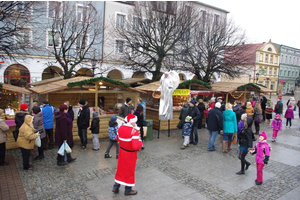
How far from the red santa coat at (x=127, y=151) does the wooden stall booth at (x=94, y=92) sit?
16.6 feet

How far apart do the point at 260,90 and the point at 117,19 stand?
16.6 meters

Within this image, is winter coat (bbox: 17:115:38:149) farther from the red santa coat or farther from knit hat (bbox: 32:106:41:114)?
the red santa coat

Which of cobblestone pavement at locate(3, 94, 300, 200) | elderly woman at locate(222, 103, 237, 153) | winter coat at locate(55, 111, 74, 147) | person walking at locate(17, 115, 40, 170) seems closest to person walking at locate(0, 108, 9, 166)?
cobblestone pavement at locate(3, 94, 300, 200)

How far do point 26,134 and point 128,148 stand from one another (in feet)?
9.89

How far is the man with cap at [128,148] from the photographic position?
4574 mm

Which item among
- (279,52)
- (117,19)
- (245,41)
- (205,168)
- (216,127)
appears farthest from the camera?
(279,52)

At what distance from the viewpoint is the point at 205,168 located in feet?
22.3

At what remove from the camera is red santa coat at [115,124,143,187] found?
4570 millimetres

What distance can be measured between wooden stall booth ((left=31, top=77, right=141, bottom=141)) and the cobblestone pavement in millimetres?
2018

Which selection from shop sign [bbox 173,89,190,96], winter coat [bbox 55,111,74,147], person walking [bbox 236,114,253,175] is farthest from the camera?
shop sign [bbox 173,89,190,96]

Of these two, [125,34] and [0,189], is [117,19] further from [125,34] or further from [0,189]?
[0,189]

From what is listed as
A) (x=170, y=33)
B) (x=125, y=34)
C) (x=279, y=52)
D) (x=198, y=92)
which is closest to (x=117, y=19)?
(x=125, y=34)

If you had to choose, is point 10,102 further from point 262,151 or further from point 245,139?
point 262,151

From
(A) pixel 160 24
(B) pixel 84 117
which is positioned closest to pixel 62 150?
(B) pixel 84 117
